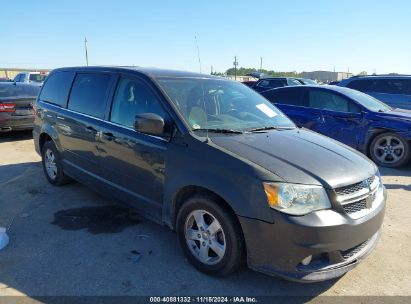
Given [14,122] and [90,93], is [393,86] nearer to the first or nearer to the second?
[90,93]

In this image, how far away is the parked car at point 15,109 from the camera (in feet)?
30.4

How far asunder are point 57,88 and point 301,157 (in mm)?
4007

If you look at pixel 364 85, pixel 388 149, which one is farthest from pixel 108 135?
pixel 364 85

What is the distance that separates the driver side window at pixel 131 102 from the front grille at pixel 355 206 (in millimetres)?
1790

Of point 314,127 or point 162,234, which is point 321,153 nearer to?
point 162,234

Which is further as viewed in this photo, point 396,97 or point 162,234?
point 396,97

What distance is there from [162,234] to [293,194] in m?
1.85

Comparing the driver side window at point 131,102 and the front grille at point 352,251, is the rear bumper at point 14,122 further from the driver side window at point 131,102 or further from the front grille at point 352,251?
the front grille at point 352,251

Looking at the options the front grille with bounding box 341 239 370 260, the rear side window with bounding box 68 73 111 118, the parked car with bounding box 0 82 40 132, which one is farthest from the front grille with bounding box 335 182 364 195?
the parked car with bounding box 0 82 40 132

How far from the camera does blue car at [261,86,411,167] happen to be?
7.39m

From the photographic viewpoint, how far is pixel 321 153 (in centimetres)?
341

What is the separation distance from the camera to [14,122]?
9.40 metres

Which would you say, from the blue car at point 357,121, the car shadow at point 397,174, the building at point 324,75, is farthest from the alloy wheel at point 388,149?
the building at point 324,75

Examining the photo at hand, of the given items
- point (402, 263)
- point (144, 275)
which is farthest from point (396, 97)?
point (144, 275)
